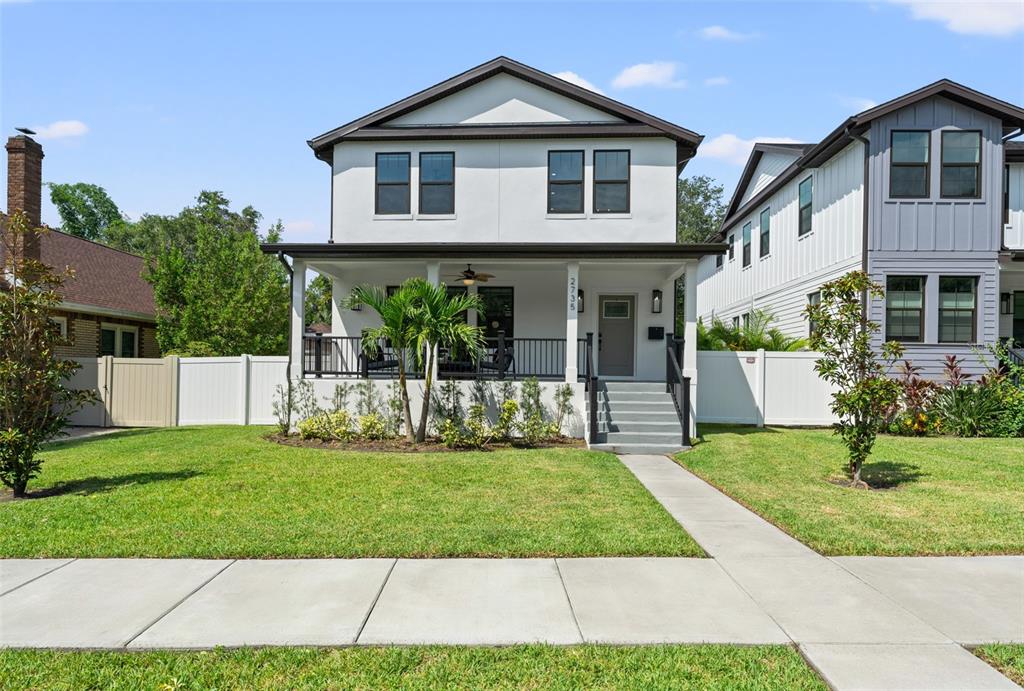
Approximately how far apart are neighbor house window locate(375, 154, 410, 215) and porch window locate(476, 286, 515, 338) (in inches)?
112

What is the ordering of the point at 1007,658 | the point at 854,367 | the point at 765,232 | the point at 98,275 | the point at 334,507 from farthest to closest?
the point at 765,232
the point at 98,275
the point at 854,367
the point at 334,507
the point at 1007,658

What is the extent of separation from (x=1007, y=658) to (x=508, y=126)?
506 inches

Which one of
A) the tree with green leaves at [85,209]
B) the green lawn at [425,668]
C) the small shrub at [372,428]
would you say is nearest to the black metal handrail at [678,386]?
the small shrub at [372,428]

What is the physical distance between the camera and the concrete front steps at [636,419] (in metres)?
11.0

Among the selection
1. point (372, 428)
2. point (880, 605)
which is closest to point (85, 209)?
point (372, 428)

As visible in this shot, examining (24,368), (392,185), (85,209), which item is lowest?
(24,368)

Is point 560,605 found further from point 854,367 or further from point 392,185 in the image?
point 392,185

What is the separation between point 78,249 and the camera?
19859 mm

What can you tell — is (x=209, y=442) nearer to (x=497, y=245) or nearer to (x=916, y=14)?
(x=497, y=245)

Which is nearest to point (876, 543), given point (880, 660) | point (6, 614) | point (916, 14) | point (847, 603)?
point (847, 603)

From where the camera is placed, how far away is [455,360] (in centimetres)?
1260

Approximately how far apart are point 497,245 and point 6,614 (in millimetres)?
9701

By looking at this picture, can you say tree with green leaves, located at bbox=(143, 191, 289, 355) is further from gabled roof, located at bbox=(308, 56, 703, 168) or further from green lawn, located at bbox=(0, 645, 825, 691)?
green lawn, located at bbox=(0, 645, 825, 691)

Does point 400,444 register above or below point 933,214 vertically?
below
